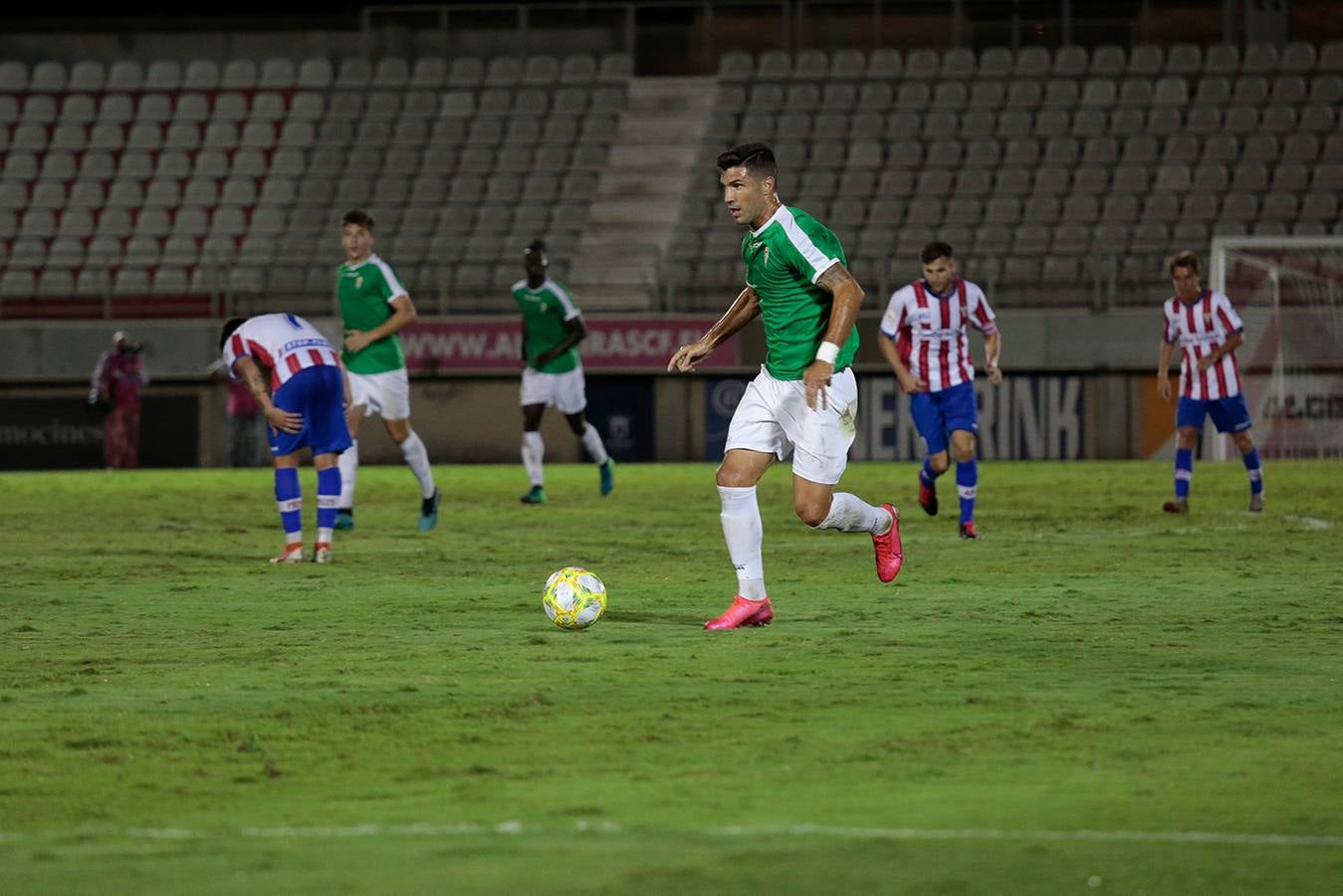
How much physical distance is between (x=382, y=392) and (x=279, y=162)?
18.9 m

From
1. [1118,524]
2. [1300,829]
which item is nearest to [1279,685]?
[1300,829]

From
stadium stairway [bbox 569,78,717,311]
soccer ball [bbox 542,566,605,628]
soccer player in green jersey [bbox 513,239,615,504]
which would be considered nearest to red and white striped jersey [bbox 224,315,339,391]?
soccer ball [bbox 542,566,605,628]

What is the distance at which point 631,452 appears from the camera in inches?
1072

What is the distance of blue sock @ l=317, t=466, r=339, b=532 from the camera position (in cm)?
1188

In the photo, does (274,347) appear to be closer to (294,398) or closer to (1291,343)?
(294,398)

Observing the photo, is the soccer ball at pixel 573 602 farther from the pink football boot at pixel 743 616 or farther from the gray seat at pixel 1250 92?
the gray seat at pixel 1250 92

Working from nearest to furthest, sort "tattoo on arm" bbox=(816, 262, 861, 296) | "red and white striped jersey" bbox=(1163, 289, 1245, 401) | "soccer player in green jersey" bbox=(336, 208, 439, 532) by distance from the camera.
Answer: "tattoo on arm" bbox=(816, 262, 861, 296), "soccer player in green jersey" bbox=(336, 208, 439, 532), "red and white striped jersey" bbox=(1163, 289, 1245, 401)

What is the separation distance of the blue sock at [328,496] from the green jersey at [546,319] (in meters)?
6.43

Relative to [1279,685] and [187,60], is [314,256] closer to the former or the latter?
[187,60]

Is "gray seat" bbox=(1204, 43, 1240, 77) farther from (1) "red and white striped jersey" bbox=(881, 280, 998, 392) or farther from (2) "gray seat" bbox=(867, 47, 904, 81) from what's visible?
(1) "red and white striped jersey" bbox=(881, 280, 998, 392)

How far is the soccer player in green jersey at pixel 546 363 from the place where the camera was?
18312 mm

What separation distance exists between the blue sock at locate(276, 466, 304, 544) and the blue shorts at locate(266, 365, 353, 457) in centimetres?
17

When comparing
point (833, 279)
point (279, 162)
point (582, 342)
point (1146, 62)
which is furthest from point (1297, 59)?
point (833, 279)

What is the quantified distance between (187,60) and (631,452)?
43.9 ft
